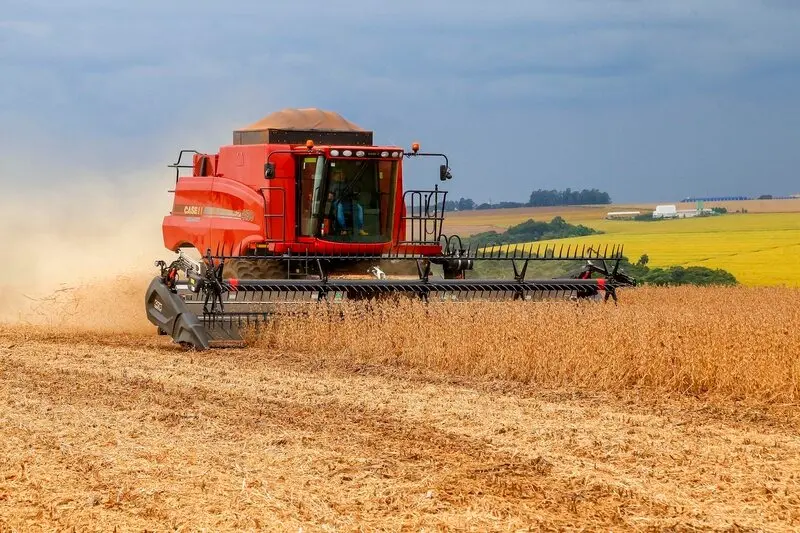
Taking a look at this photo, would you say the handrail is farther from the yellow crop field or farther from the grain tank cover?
the yellow crop field

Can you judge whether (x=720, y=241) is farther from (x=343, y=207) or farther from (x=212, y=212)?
(x=212, y=212)

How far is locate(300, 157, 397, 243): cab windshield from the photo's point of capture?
14.2 meters

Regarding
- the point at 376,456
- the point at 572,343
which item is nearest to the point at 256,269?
the point at 572,343

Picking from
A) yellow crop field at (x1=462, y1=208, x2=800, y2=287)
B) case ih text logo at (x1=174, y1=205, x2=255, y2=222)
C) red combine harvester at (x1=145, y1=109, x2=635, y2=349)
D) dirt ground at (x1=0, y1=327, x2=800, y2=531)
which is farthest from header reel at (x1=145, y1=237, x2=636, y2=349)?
yellow crop field at (x1=462, y1=208, x2=800, y2=287)

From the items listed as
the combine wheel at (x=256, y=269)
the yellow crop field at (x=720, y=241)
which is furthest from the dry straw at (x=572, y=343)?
the yellow crop field at (x=720, y=241)

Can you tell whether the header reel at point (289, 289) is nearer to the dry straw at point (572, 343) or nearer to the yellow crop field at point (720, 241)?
the dry straw at point (572, 343)

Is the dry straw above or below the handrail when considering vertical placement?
below

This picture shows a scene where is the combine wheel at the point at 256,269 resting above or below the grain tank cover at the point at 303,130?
below

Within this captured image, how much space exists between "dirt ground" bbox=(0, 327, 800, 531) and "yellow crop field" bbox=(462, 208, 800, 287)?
15.3 meters

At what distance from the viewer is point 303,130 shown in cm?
1496

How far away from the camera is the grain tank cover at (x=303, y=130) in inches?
583

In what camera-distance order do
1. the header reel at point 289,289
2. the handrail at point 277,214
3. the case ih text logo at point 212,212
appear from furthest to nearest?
the case ih text logo at point 212,212 → the handrail at point 277,214 → the header reel at point 289,289

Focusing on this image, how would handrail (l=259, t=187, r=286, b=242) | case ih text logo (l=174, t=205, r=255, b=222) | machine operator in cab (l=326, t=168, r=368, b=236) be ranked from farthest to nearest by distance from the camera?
case ih text logo (l=174, t=205, r=255, b=222) < machine operator in cab (l=326, t=168, r=368, b=236) < handrail (l=259, t=187, r=286, b=242)

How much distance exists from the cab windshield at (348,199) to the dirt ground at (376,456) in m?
4.13
